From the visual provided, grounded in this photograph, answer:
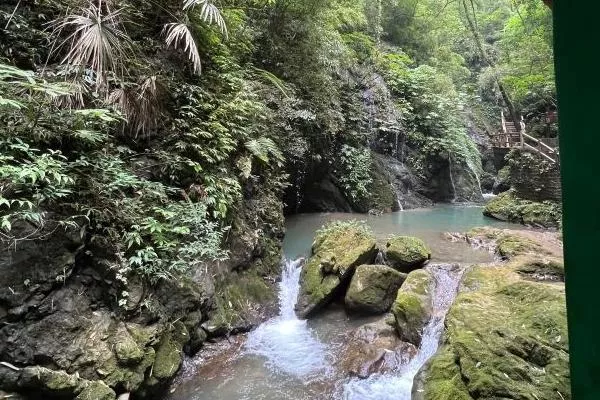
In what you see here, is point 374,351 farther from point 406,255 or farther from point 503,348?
point 406,255

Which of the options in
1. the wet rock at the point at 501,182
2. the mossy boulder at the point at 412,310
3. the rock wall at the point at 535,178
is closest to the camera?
the mossy boulder at the point at 412,310

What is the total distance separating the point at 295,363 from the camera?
18.0ft

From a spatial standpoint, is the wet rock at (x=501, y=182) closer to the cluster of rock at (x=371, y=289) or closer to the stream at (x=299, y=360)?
the stream at (x=299, y=360)

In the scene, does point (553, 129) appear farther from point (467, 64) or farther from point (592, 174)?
point (592, 174)

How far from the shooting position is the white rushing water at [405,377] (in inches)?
187

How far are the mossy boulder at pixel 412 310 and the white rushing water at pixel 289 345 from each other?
47.8 inches

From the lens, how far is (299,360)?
555 centimetres

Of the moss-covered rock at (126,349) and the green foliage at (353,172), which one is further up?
the green foliage at (353,172)

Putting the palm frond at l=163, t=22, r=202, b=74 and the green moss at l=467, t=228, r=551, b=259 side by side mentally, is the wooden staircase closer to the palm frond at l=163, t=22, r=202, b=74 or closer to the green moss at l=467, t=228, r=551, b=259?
the green moss at l=467, t=228, r=551, b=259

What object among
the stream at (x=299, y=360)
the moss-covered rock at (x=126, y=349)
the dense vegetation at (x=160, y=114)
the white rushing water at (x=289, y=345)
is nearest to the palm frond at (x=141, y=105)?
the dense vegetation at (x=160, y=114)

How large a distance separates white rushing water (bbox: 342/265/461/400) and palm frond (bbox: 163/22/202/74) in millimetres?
5223

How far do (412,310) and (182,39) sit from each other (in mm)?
5635

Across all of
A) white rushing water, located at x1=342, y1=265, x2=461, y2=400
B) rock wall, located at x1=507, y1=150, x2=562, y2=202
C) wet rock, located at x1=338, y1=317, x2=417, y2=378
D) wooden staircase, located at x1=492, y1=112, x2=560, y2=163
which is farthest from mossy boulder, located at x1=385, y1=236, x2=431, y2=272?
wooden staircase, located at x1=492, y1=112, x2=560, y2=163

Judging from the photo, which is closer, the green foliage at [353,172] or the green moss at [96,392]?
the green moss at [96,392]
